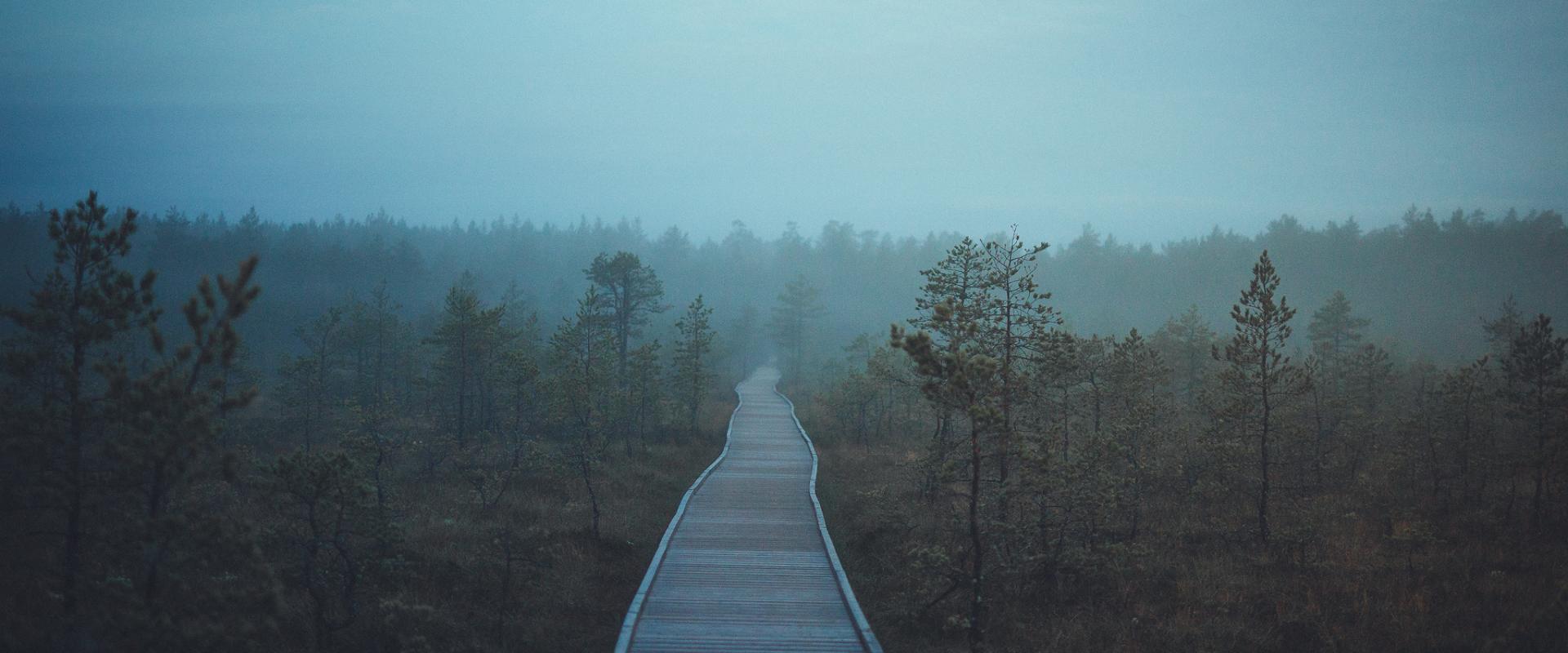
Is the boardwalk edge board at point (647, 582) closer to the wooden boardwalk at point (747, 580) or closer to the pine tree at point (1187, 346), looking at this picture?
the wooden boardwalk at point (747, 580)

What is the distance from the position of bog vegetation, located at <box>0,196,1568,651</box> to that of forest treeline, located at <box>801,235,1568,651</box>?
0.09 m

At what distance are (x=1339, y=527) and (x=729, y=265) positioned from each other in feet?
373

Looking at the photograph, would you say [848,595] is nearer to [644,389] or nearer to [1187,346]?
[644,389]

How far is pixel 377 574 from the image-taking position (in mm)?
12141

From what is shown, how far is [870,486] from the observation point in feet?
69.2

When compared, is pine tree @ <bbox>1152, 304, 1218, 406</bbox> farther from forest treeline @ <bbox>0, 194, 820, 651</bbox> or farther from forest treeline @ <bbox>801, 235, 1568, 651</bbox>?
forest treeline @ <bbox>0, 194, 820, 651</bbox>

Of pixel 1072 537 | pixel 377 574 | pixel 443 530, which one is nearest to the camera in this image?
pixel 377 574

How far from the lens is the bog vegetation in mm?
7008

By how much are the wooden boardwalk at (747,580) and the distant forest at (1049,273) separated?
4445 centimetres

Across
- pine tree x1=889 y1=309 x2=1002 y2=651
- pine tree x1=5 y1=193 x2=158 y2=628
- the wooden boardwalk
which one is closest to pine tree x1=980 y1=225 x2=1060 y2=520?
pine tree x1=889 y1=309 x2=1002 y2=651

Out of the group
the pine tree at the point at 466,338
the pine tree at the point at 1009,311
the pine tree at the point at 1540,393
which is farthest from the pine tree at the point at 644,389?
the pine tree at the point at 1540,393

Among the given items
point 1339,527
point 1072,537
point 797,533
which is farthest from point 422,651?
point 1339,527

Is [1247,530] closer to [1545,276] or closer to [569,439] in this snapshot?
[569,439]

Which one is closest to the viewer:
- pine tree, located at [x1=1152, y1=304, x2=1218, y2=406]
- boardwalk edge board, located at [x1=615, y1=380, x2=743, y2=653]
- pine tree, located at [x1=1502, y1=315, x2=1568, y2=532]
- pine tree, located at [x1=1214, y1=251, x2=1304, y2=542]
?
boardwalk edge board, located at [x1=615, y1=380, x2=743, y2=653]
